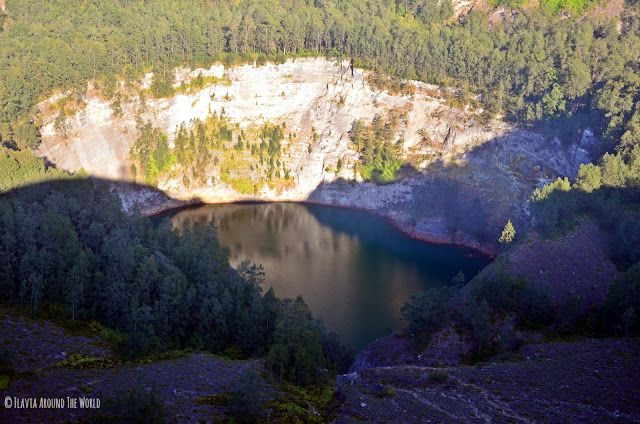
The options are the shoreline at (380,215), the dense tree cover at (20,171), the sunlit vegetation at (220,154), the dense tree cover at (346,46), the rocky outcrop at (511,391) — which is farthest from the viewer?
the sunlit vegetation at (220,154)

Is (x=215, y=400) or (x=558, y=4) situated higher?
(x=558, y=4)

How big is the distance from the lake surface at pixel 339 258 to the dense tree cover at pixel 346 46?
75.4 ft

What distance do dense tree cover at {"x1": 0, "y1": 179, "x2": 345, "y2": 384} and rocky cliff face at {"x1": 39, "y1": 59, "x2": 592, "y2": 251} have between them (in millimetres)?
37801

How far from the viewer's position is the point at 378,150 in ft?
283

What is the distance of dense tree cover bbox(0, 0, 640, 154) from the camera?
242 ft

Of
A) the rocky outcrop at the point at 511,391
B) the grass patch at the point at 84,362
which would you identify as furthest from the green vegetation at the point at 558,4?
the grass patch at the point at 84,362

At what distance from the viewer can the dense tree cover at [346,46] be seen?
242ft

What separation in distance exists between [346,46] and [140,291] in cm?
6705

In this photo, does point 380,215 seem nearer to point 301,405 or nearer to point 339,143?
point 339,143

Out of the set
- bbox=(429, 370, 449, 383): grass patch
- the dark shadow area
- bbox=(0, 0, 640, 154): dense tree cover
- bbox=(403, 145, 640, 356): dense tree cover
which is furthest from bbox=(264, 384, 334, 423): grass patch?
bbox=(0, 0, 640, 154): dense tree cover

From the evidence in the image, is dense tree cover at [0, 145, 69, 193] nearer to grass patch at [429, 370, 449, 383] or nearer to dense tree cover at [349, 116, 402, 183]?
grass patch at [429, 370, 449, 383]

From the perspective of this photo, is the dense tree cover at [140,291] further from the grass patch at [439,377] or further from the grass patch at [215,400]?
the grass patch at [439,377]

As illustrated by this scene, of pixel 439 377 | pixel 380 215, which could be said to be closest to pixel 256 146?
pixel 380 215

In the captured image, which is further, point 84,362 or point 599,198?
point 599,198
